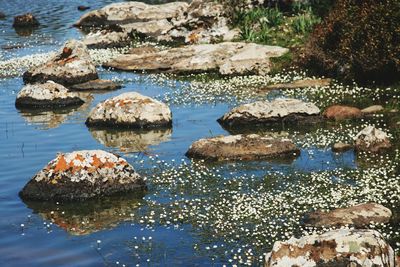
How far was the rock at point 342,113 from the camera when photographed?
27109mm

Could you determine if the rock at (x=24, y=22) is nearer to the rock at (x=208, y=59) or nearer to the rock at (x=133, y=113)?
the rock at (x=208, y=59)

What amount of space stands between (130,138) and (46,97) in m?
7.35

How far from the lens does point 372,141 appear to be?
23.0m

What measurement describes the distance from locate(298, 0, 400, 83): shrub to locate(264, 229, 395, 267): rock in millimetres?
19346

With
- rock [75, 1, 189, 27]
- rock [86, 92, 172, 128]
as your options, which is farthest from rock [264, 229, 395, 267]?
rock [75, 1, 189, 27]

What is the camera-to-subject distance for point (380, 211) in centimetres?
1725

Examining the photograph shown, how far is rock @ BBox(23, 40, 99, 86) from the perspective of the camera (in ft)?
123

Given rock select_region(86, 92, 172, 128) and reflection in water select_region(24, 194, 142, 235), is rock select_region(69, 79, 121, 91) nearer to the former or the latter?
rock select_region(86, 92, 172, 128)

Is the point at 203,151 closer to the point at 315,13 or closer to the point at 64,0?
the point at 315,13

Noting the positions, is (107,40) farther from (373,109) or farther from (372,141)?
(372,141)

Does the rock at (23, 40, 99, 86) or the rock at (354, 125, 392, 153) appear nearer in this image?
the rock at (354, 125, 392, 153)

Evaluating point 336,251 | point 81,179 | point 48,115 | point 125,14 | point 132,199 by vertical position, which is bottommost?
point 125,14

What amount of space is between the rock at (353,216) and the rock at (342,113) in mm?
9808

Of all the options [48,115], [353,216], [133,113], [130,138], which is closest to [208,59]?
[48,115]
